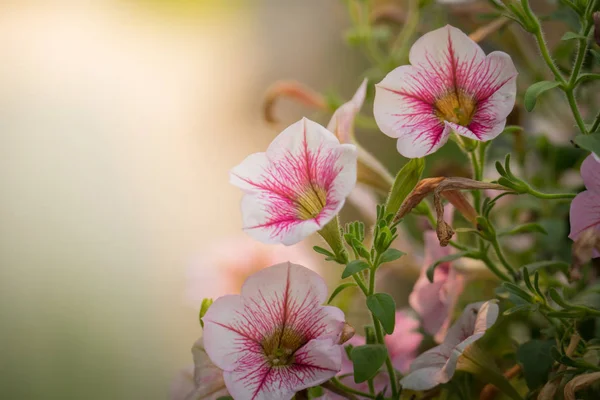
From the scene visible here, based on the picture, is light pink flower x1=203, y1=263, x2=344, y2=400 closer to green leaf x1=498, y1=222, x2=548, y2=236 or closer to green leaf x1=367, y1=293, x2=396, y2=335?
green leaf x1=367, y1=293, x2=396, y2=335

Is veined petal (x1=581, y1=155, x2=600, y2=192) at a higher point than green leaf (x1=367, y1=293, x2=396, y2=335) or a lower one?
higher

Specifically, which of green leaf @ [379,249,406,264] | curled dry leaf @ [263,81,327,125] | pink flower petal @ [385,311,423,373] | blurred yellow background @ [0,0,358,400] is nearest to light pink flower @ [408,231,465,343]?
pink flower petal @ [385,311,423,373]

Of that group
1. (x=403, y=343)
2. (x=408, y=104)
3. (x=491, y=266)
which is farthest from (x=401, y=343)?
(x=408, y=104)

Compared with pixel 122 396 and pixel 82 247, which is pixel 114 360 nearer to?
pixel 122 396

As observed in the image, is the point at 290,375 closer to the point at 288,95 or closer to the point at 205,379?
the point at 205,379

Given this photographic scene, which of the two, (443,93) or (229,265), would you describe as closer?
(443,93)

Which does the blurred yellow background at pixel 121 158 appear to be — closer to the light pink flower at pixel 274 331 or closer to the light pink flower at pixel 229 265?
the light pink flower at pixel 229 265
